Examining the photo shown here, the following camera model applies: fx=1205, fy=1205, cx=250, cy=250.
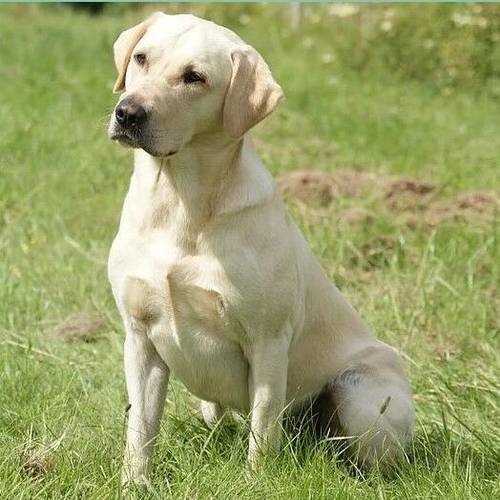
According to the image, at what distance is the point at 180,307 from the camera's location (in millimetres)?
3402

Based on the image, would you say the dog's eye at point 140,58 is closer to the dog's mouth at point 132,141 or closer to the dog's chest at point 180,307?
the dog's mouth at point 132,141

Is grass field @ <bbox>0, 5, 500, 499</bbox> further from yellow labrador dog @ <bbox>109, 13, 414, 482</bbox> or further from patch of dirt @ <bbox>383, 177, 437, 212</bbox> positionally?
yellow labrador dog @ <bbox>109, 13, 414, 482</bbox>

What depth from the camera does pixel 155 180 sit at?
137 inches

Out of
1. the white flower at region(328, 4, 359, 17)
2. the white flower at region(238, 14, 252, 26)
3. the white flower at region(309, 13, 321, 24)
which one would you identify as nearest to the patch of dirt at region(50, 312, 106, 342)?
the white flower at region(328, 4, 359, 17)

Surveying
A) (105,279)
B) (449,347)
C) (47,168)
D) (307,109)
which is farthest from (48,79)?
(449,347)

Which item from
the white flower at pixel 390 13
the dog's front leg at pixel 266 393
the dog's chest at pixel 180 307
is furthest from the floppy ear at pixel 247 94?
the white flower at pixel 390 13

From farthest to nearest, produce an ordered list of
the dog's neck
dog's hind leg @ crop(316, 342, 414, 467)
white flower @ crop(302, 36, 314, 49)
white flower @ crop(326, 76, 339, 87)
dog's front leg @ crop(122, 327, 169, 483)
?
white flower @ crop(302, 36, 314, 49) < white flower @ crop(326, 76, 339, 87) < dog's hind leg @ crop(316, 342, 414, 467) < dog's front leg @ crop(122, 327, 169, 483) < the dog's neck

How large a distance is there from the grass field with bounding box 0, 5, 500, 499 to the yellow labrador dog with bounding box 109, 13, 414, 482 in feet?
0.66

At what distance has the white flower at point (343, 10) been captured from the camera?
1173 cm

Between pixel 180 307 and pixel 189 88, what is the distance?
614 millimetres

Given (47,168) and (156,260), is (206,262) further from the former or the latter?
(47,168)

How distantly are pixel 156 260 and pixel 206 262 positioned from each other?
5.6 inches

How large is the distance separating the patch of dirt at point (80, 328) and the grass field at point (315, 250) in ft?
0.06

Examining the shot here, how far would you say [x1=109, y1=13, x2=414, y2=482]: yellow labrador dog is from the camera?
330 centimetres
